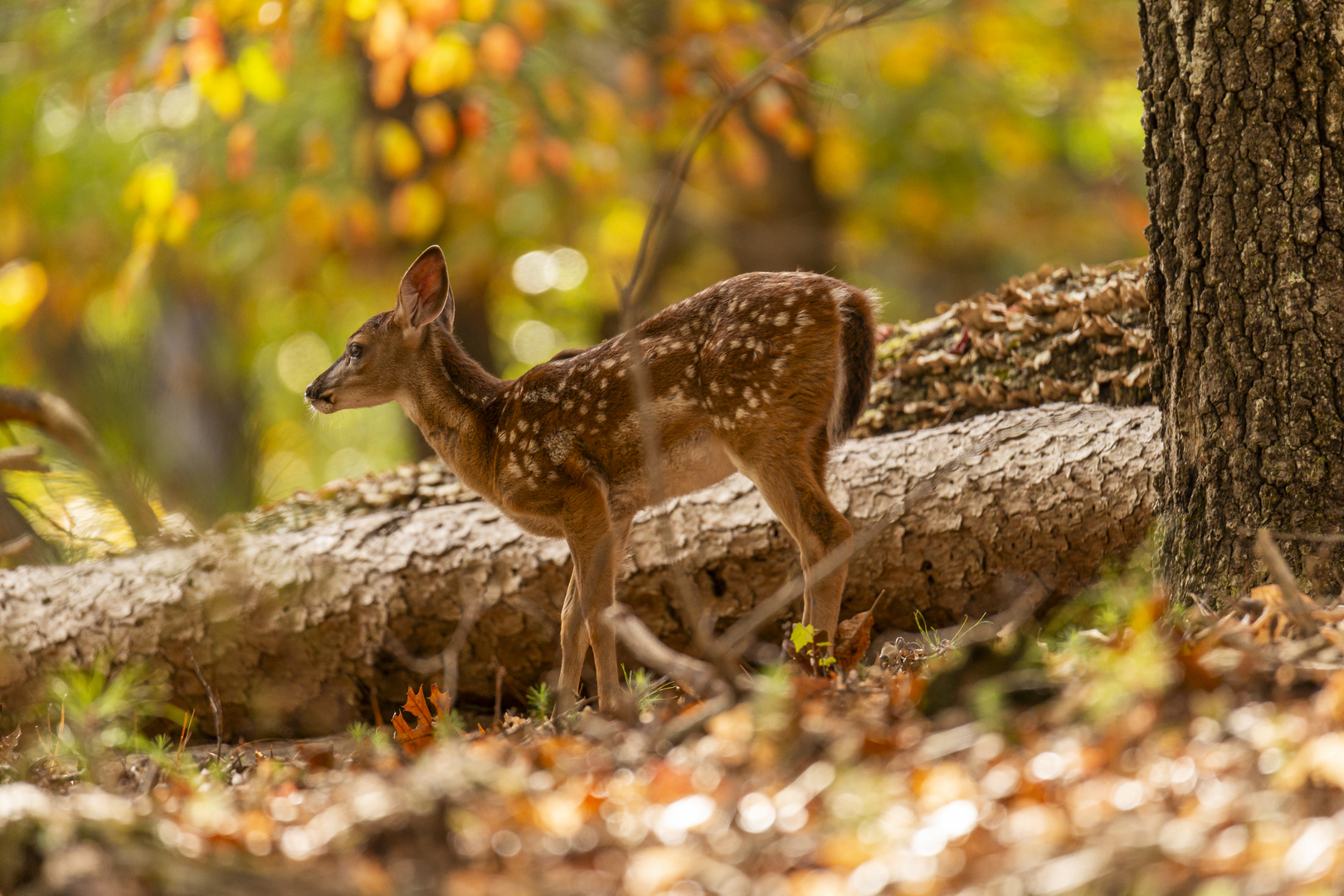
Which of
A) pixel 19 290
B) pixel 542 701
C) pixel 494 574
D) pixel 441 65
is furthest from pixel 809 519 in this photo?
pixel 19 290

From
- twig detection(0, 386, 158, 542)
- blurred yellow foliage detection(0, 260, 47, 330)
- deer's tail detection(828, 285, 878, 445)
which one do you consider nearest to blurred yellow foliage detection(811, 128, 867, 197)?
blurred yellow foliage detection(0, 260, 47, 330)

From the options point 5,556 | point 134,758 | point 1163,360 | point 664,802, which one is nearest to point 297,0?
point 5,556

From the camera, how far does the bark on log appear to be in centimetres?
457

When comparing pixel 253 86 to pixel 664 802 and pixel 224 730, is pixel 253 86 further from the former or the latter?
pixel 664 802

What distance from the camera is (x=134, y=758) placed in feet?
13.8

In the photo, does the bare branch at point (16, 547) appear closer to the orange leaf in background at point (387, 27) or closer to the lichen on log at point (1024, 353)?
the orange leaf in background at point (387, 27)

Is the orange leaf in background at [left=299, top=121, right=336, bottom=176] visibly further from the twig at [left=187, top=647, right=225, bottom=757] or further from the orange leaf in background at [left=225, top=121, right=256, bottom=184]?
the twig at [left=187, top=647, right=225, bottom=757]

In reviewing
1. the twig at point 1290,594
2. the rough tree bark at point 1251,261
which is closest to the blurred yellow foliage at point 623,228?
the rough tree bark at point 1251,261

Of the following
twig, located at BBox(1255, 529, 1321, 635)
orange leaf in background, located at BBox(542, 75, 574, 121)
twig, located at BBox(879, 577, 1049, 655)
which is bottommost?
twig, located at BBox(879, 577, 1049, 655)

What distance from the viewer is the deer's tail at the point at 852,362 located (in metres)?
4.28

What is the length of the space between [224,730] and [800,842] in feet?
14.4

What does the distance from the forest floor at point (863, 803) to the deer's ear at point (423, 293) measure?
271 cm

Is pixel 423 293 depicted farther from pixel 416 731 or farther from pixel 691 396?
pixel 416 731

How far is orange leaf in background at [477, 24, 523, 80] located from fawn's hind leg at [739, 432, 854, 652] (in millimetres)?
5986
